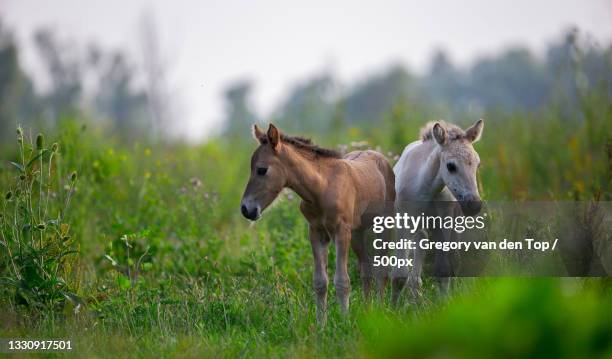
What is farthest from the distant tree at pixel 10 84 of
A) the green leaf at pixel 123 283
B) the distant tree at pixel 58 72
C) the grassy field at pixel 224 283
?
the green leaf at pixel 123 283

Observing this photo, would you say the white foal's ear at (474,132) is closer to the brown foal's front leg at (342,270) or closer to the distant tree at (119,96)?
the brown foal's front leg at (342,270)

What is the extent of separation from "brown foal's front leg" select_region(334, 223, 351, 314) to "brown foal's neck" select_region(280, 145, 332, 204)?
39cm

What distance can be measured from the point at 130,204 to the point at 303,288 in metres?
3.87

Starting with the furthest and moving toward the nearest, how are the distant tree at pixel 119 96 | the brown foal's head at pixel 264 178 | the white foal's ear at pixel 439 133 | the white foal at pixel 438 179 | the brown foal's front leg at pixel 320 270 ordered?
the distant tree at pixel 119 96 < the white foal's ear at pixel 439 133 < the white foal at pixel 438 179 < the brown foal's front leg at pixel 320 270 < the brown foal's head at pixel 264 178

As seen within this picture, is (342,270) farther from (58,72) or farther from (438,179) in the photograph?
(58,72)

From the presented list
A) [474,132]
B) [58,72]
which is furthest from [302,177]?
[58,72]

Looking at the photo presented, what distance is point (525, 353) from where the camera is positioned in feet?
8.68

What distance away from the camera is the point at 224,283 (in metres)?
8.38

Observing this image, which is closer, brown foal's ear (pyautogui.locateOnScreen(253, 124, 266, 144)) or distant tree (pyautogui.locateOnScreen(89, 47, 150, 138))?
brown foal's ear (pyautogui.locateOnScreen(253, 124, 266, 144))

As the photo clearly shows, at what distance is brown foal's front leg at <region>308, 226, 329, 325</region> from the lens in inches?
269

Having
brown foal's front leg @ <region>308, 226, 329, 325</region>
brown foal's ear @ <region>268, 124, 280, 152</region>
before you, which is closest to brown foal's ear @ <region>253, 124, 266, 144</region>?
brown foal's ear @ <region>268, 124, 280, 152</region>

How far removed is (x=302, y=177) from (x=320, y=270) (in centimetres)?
87

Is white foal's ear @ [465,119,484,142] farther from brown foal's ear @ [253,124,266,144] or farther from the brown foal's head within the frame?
brown foal's ear @ [253,124,266,144]

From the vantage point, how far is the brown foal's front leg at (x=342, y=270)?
6.86 metres
